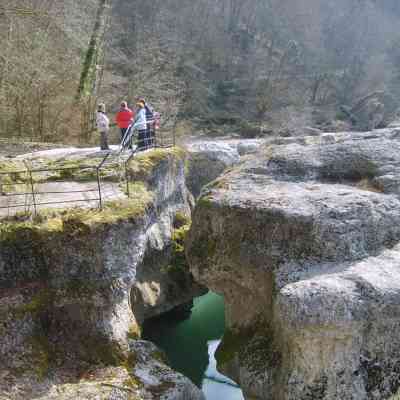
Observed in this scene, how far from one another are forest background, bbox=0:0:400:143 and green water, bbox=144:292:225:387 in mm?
11971

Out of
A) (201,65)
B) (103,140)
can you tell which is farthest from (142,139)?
(201,65)

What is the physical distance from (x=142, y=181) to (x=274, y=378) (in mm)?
6790

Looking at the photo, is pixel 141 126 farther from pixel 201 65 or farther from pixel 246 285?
pixel 201 65

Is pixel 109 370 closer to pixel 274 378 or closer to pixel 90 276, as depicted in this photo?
pixel 90 276

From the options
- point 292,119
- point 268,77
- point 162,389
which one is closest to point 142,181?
point 162,389

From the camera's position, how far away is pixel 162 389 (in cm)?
995

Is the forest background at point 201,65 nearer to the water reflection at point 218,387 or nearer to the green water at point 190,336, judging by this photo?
the green water at point 190,336

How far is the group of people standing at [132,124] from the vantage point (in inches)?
578

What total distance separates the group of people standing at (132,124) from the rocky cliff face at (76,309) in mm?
4186

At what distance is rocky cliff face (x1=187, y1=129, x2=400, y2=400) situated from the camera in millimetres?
8820

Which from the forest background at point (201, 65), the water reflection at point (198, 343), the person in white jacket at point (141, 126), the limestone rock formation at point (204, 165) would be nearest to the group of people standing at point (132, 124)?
the person in white jacket at point (141, 126)

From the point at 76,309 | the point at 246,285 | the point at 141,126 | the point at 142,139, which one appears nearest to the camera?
the point at 76,309

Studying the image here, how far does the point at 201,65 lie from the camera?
49.2m

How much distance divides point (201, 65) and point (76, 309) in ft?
140
